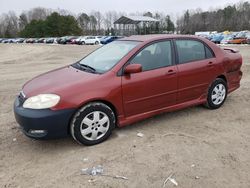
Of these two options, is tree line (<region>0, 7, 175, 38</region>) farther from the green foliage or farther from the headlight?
the headlight

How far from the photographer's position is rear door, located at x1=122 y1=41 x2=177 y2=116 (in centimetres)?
439

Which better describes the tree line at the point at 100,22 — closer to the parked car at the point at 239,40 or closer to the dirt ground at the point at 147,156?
the parked car at the point at 239,40

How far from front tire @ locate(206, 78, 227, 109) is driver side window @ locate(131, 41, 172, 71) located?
47.8 inches

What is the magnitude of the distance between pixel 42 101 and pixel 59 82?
459mm

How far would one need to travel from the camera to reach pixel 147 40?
4.75 m

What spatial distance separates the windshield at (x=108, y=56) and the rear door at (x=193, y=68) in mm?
918

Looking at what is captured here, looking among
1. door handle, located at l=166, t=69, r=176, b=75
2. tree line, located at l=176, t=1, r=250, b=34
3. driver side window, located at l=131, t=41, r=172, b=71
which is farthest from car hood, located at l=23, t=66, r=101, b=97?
tree line, located at l=176, t=1, r=250, b=34

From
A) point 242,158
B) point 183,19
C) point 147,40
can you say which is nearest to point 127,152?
point 242,158

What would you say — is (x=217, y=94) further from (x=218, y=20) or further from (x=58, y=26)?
(x=218, y=20)

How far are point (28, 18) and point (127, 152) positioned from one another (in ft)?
412

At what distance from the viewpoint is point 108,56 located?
190 inches

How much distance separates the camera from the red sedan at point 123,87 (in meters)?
3.89

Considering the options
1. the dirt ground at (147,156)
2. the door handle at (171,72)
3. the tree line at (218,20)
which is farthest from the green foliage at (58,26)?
the door handle at (171,72)

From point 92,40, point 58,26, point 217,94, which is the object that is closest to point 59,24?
point 58,26
